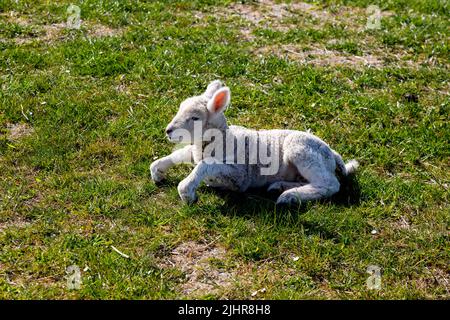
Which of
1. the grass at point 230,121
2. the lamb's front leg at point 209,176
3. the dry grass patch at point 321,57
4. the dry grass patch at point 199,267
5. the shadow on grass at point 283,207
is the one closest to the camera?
the dry grass patch at point 199,267

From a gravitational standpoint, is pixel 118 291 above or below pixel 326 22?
below

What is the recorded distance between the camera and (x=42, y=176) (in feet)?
20.8

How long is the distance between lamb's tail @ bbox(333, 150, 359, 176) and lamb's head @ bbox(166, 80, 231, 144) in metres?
1.20

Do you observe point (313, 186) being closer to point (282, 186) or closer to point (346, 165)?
Answer: point (282, 186)

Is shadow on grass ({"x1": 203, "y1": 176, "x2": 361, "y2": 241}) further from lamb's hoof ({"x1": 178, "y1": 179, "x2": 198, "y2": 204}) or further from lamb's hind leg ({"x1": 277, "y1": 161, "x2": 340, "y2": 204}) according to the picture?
lamb's hoof ({"x1": 178, "y1": 179, "x2": 198, "y2": 204})

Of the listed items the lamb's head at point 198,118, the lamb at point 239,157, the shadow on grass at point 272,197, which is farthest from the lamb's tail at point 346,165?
the lamb's head at point 198,118

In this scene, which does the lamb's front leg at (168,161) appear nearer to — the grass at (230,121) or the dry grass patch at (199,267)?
the grass at (230,121)

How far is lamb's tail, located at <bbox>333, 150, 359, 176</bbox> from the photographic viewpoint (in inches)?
255

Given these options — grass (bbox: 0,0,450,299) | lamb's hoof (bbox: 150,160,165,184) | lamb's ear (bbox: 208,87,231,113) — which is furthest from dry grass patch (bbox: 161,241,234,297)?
lamb's ear (bbox: 208,87,231,113)

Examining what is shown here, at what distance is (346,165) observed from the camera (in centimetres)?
662

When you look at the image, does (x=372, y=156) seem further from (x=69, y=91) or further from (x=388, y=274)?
(x=69, y=91)

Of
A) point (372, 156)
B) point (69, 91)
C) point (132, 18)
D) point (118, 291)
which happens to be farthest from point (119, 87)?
point (118, 291)

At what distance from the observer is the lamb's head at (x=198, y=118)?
19.3ft
